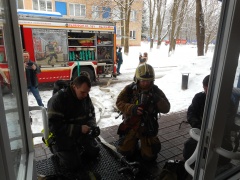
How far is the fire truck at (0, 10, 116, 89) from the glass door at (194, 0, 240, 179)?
271 inches

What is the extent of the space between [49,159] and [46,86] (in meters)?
5.72

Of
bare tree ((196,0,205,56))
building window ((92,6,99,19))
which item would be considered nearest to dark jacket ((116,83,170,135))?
bare tree ((196,0,205,56))

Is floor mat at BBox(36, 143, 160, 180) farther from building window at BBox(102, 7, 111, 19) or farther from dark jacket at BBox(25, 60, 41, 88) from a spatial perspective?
building window at BBox(102, 7, 111, 19)

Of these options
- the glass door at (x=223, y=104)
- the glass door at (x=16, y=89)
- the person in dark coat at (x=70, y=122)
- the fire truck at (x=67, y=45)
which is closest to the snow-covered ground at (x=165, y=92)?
the fire truck at (x=67, y=45)

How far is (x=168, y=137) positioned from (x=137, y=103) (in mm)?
1040

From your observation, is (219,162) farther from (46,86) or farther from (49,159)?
(46,86)

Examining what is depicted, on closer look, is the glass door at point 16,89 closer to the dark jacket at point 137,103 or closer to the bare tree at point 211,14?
the dark jacket at point 137,103

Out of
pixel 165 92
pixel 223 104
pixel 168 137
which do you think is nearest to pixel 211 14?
pixel 165 92

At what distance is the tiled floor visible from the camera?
3020 mm

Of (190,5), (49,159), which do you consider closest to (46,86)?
(49,159)

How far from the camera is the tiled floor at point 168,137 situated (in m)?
3.02

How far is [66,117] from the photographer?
2629 mm

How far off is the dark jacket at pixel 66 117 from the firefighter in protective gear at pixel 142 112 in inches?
24.0

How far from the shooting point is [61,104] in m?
2.51
